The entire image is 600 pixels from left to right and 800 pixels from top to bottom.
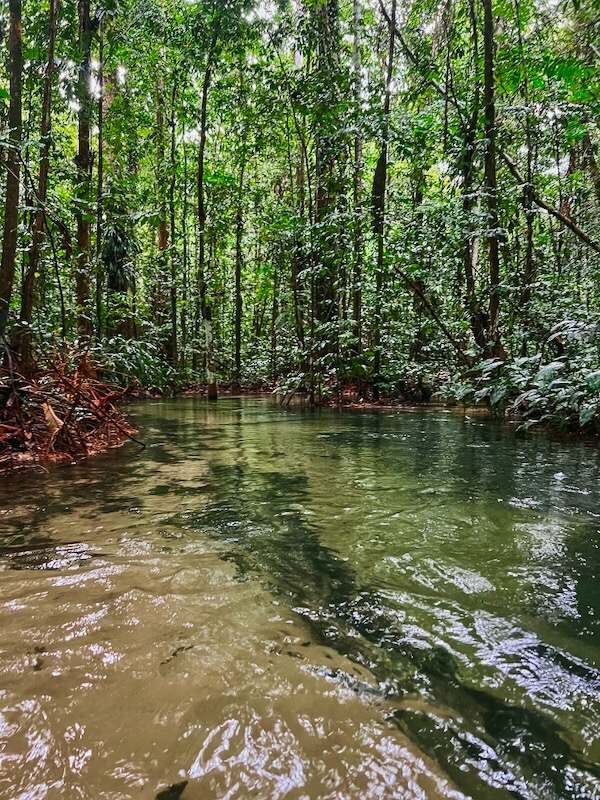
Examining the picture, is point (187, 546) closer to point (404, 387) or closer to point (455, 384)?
point (455, 384)

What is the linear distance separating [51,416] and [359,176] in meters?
9.26

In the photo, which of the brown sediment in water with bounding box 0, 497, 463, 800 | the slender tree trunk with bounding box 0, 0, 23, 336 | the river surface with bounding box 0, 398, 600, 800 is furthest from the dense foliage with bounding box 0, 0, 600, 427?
the brown sediment in water with bounding box 0, 497, 463, 800

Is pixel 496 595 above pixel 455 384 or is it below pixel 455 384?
below

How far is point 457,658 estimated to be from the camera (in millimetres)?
1497

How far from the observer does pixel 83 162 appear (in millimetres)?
10211

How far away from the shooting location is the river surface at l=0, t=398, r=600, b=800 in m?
1.09

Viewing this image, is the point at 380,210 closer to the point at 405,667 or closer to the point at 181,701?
the point at 405,667


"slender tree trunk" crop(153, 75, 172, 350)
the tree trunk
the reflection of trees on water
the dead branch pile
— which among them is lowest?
the reflection of trees on water

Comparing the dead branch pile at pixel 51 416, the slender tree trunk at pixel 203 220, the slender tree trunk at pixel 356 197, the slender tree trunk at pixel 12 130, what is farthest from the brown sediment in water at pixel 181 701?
the slender tree trunk at pixel 203 220

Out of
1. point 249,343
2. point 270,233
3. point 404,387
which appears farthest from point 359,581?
point 249,343

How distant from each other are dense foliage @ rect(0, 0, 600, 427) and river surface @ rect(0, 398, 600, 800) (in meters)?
2.90

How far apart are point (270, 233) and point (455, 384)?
7.80 metres

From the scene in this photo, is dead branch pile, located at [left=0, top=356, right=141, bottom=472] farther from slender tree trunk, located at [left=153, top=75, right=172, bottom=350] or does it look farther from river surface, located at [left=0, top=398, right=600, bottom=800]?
slender tree trunk, located at [left=153, top=75, right=172, bottom=350]

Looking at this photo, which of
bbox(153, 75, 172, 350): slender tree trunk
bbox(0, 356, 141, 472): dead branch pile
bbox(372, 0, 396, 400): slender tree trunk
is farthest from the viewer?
bbox(153, 75, 172, 350): slender tree trunk
